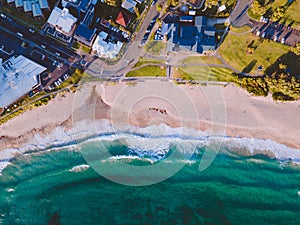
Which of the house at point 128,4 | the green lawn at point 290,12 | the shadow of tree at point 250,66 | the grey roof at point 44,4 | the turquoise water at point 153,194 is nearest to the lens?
the grey roof at point 44,4

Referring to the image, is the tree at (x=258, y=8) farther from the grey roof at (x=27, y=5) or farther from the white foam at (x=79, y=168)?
the white foam at (x=79, y=168)

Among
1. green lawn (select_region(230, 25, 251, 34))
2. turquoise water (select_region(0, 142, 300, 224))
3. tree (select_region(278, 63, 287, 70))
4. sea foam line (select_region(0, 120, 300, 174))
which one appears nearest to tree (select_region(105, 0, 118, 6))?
sea foam line (select_region(0, 120, 300, 174))

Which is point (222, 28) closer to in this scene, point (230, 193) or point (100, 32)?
point (100, 32)

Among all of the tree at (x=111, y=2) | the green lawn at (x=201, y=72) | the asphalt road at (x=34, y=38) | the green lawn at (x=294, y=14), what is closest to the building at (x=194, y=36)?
the green lawn at (x=201, y=72)

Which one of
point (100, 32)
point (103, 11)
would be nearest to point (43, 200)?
point (100, 32)

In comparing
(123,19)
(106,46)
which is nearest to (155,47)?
(123,19)

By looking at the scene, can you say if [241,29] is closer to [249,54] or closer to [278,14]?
[249,54]

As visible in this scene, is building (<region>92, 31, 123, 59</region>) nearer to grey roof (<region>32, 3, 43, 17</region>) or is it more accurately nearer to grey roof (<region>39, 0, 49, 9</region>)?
grey roof (<region>39, 0, 49, 9</region>)
